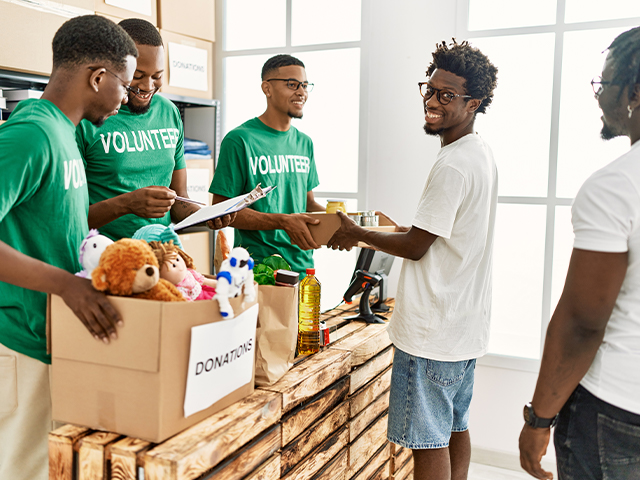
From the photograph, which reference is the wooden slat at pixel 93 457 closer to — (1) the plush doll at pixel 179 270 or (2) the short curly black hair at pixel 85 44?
(1) the plush doll at pixel 179 270

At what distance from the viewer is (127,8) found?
2.84m

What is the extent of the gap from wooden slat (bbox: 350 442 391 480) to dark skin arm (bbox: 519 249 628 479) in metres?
0.98

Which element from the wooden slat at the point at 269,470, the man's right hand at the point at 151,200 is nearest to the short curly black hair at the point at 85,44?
the man's right hand at the point at 151,200

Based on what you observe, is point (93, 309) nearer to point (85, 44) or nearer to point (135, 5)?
point (85, 44)

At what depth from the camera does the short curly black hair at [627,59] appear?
1007mm

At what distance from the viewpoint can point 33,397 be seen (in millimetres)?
1213

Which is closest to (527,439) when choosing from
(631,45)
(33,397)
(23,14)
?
(631,45)

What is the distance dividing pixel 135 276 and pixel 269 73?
1.61 meters

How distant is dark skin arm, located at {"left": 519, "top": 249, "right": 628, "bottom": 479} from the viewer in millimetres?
964

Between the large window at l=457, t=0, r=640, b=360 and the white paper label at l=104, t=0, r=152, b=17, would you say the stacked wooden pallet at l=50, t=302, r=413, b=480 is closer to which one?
the large window at l=457, t=0, r=640, b=360

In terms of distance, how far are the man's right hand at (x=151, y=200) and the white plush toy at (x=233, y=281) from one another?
1.19ft

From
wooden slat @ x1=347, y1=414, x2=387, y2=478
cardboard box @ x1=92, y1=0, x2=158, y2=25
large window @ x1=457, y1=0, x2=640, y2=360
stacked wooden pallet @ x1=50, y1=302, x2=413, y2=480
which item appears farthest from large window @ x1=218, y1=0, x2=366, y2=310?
wooden slat @ x1=347, y1=414, x2=387, y2=478

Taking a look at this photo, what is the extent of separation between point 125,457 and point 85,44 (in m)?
0.90

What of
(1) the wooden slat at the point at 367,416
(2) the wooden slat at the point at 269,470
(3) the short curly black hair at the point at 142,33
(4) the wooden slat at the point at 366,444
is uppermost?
(3) the short curly black hair at the point at 142,33
